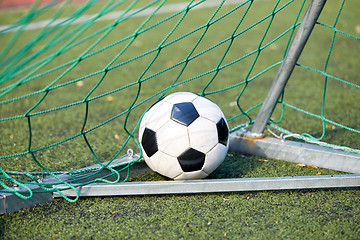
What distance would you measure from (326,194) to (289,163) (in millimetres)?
465

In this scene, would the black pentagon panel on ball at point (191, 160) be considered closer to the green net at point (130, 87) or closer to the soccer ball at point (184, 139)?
the soccer ball at point (184, 139)

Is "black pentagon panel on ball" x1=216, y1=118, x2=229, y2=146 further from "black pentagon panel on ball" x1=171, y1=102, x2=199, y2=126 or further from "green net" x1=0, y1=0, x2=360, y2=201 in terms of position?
"green net" x1=0, y1=0, x2=360, y2=201

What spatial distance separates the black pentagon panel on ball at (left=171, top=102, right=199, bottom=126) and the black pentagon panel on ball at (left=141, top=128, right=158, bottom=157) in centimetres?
16

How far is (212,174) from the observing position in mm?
3016

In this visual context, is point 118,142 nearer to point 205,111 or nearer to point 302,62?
point 205,111

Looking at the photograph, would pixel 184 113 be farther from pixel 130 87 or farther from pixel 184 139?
pixel 130 87

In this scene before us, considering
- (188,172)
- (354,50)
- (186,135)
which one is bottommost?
(354,50)

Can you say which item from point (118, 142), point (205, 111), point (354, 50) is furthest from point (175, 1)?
point (205, 111)

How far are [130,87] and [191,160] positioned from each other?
2.50 meters

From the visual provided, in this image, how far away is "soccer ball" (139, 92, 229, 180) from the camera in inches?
106

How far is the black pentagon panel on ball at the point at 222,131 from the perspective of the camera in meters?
2.78

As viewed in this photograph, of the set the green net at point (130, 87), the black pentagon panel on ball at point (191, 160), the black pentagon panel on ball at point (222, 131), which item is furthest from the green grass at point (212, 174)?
the black pentagon panel on ball at point (222, 131)

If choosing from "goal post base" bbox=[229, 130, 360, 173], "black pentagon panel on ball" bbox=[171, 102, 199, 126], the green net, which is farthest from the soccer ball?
"goal post base" bbox=[229, 130, 360, 173]

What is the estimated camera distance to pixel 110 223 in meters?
2.46
